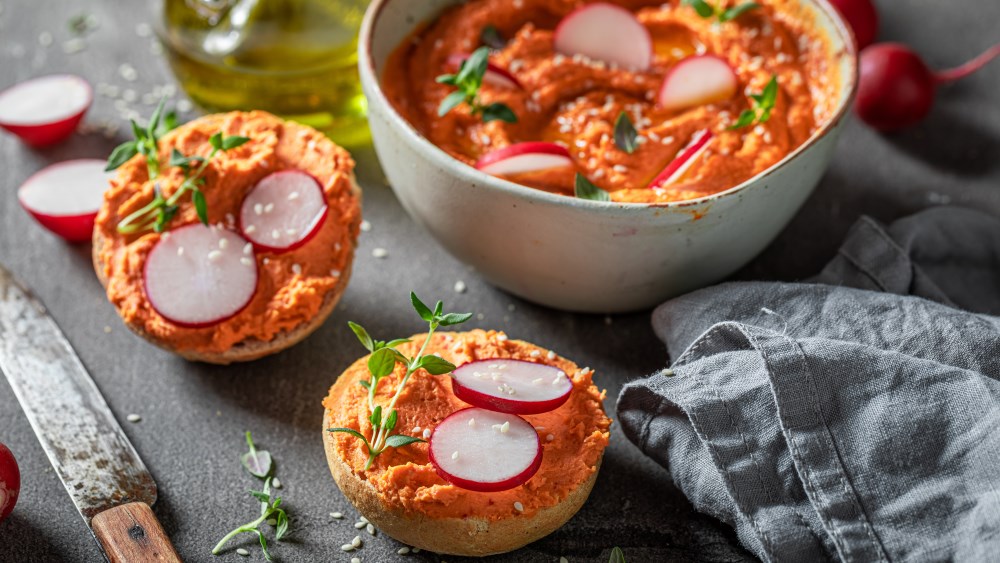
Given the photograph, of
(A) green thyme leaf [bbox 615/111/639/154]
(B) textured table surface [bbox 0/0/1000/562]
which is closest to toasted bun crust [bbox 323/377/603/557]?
(B) textured table surface [bbox 0/0/1000/562]

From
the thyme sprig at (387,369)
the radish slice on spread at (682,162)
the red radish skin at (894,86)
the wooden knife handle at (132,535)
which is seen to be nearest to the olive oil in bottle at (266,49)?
the radish slice on spread at (682,162)

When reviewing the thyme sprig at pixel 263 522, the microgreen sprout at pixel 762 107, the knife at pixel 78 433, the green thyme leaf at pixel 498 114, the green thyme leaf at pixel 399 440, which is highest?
the microgreen sprout at pixel 762 107

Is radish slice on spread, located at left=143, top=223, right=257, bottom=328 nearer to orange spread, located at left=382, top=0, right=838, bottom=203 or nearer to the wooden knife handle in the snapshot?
the wooden knife handle

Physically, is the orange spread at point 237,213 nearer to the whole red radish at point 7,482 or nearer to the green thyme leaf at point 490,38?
the whole red radish at point 7,482

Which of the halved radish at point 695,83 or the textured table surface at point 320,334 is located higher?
the halved radish at point 695,83

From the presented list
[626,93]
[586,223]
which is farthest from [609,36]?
[586,223]

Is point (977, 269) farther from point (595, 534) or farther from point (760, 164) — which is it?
point (595, 534)
